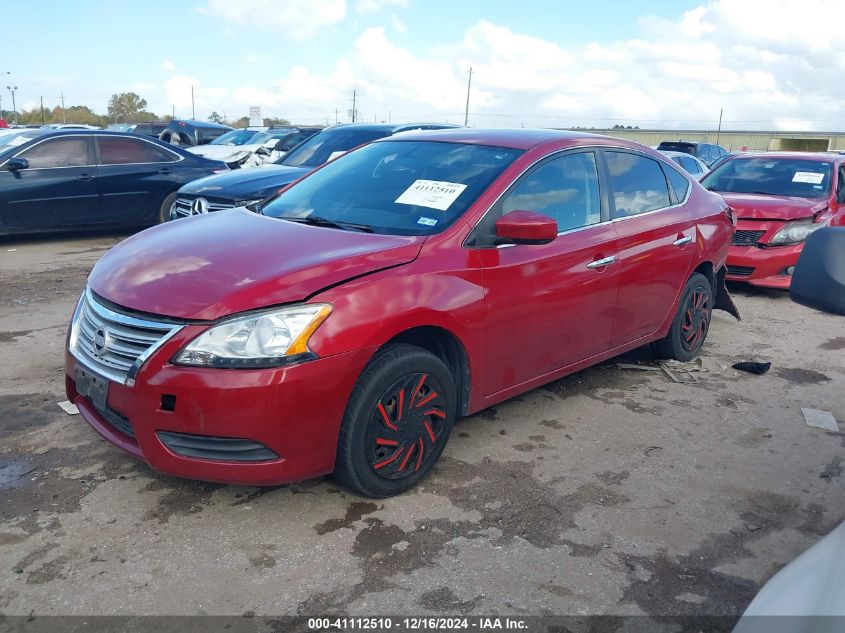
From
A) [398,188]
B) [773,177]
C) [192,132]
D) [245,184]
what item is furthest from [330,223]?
[192,132]

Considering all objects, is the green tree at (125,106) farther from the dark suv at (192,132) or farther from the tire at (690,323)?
the tire at (690,323)

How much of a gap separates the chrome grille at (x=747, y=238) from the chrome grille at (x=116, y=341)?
6.83 meters

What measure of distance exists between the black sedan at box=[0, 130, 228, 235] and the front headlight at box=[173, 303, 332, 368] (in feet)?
26.1

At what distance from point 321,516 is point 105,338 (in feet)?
4.01

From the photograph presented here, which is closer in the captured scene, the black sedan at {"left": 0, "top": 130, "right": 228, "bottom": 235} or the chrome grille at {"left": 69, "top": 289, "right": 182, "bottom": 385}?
the chrome grille at {"left": 69, "top": 289, "right": 182, "bottom": 385}

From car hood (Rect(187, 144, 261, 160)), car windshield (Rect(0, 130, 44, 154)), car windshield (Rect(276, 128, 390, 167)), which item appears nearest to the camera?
car windshield (Rect(276, 128, 390, 167))

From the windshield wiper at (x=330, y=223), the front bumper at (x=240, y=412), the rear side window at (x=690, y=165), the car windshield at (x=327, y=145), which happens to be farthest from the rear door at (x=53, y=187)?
the rear side window at (x=690, y=165)

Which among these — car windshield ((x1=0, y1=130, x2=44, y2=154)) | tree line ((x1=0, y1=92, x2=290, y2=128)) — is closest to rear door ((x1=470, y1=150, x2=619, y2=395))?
car windshield ((x1=0, y1=130, x2=44, y2=154))

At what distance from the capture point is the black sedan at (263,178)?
7453 mm

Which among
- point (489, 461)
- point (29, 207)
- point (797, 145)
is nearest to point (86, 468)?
point (489, 461)

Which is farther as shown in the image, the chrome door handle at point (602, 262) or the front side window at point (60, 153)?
the front side window at point (60, 153)

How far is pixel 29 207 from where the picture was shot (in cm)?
973

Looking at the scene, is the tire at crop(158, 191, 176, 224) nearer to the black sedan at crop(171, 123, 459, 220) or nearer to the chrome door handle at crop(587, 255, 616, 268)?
the black sedan at crop(171, 123, 459, 220)

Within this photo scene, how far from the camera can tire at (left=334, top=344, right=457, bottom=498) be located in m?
3.27
